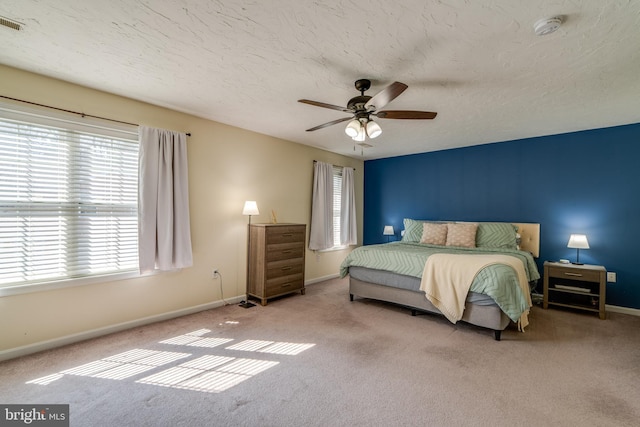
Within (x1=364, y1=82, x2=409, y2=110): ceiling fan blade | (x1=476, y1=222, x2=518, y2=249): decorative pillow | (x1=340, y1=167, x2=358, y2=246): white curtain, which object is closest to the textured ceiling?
(x1=364, y1=82, x2=409, y2=110): ceiling fan blade

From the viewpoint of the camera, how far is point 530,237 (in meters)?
4.25

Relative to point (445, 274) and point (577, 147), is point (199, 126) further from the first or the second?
point (577, 147)

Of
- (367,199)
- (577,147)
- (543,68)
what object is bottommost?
(367,199)

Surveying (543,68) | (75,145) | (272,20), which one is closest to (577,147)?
(543,68)

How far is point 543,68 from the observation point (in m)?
2.25

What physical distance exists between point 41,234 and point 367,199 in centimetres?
521

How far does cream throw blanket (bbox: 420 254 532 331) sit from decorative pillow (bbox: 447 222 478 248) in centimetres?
113

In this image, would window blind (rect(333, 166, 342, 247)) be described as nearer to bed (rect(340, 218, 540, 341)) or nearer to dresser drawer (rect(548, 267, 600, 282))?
bed (rect(340, 218, 540, 341))

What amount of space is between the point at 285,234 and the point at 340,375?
2.19 m

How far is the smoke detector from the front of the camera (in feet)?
5.47

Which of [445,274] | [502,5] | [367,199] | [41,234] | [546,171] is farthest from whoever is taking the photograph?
[367,199]

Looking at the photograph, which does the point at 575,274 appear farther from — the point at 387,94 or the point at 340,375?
the point at 387,94

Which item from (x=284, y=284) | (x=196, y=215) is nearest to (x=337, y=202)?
(x=284, y=284)

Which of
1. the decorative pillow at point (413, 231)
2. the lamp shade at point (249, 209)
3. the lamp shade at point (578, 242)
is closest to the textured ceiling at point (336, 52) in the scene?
the lamp shade at point (249, 209)
